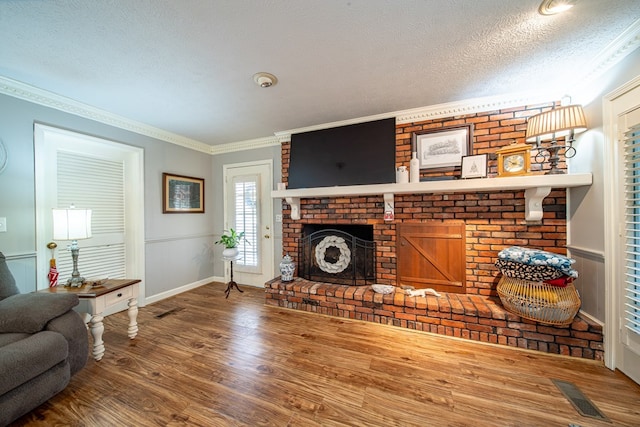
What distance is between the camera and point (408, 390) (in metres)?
1.58

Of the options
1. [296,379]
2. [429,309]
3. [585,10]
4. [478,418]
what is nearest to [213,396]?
[296,379]

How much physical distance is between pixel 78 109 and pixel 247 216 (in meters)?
2.30

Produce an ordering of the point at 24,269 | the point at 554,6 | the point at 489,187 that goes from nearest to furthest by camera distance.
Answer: the point at 554,6 → the point at 24,269 → the point at 489,187

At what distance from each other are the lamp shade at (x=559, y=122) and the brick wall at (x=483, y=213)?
368mm

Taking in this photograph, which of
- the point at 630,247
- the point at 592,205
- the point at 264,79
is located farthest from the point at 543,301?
the point at 264,79

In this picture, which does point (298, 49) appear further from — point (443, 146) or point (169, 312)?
point (169, 312)

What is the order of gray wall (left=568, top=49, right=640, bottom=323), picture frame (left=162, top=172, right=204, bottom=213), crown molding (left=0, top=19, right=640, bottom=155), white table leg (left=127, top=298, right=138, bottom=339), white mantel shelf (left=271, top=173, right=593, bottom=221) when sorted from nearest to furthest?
crown molding (left=0, top=19, right=640, bottom=155) → gray wall (left=568, top=49, right=640, bottom=323) → white mantel shelf (left=271, top=173, right=593, bottom=221) → white table leg (left=127, top=298, right=138, bottom=339) → picture frame (left=162, top=172, right=204, bottom=213)

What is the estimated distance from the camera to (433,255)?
2.70 m

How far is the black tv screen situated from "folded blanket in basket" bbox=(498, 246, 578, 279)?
4.43 feet

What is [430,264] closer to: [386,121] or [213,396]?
[386,121]

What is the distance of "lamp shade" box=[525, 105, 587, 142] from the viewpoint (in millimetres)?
1897

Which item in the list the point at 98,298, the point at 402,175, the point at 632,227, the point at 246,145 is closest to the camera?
the point at 632,227

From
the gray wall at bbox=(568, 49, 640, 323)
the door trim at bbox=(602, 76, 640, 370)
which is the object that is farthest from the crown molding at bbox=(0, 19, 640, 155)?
the door trim at bbox=(602, 76, 640, 370)

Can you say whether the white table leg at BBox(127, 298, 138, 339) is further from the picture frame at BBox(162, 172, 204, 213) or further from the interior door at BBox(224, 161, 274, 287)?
the interior door at BBox(224, 161, 274, 287)
